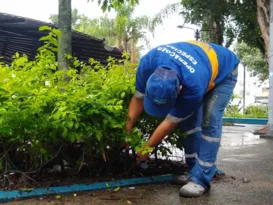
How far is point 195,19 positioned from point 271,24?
5135mm

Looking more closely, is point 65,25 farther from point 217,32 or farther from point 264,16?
point 217,32

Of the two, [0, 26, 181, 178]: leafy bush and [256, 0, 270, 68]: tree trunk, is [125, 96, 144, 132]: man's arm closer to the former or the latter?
[0, 26, 181, 178]: leafy bush

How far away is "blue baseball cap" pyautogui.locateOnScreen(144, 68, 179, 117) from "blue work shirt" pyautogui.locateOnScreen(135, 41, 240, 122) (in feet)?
0.32

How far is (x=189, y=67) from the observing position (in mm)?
2814

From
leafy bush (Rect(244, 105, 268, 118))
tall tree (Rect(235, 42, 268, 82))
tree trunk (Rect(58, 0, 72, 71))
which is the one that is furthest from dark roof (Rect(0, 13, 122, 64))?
tall tree (Rect(235, 42, 268, 82))

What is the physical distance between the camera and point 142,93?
3.07 m

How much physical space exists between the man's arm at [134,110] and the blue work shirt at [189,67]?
0.05 m

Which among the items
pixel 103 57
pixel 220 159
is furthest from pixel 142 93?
pixel 103 57

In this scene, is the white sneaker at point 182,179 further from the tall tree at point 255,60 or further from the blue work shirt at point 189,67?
the tall tree at point 255,60

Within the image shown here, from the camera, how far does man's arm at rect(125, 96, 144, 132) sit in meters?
3.08

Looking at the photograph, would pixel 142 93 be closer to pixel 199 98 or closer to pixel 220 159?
pixel 199 98

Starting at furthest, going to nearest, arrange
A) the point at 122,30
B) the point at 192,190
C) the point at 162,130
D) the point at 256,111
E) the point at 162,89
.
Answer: the point at 122,30
the point at 256,111
the point at 192,190
the point at 162,130
the point at 162,89

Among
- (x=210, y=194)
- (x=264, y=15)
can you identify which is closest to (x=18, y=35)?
(x=210, y=194)

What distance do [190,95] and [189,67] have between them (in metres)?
0.22
